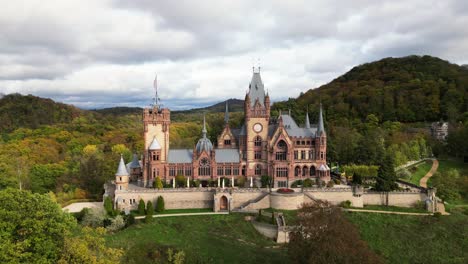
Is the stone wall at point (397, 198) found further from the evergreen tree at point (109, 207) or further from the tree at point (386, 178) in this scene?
the evergreen tree at point (109, 207)

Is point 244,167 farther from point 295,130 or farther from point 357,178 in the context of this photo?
point 357,178

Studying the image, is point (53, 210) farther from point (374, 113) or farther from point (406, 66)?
point (406, 66)

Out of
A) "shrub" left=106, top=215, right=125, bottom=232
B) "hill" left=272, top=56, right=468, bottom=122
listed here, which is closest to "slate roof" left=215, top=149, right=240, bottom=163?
"shrub" left=106, top=215, right=125, bottom=232

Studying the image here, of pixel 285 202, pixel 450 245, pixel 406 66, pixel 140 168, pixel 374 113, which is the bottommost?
pixel 450 245

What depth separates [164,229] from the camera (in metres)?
46.8

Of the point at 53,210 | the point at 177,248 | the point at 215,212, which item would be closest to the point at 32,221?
the point at 53,210

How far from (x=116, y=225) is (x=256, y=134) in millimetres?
27461

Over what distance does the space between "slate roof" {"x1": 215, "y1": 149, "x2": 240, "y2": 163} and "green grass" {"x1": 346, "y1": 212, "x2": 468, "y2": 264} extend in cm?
2075

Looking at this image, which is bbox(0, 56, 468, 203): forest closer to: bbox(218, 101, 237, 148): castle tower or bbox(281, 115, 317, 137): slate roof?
bbox(218, 101, 237, 148): castle tower

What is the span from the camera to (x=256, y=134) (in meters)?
62.5

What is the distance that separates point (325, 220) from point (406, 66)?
13831 centimetres

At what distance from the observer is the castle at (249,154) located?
198 feet

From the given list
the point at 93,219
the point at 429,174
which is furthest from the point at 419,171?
the point at 93,219

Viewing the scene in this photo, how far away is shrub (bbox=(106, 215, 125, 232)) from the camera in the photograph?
4619 centimetres
